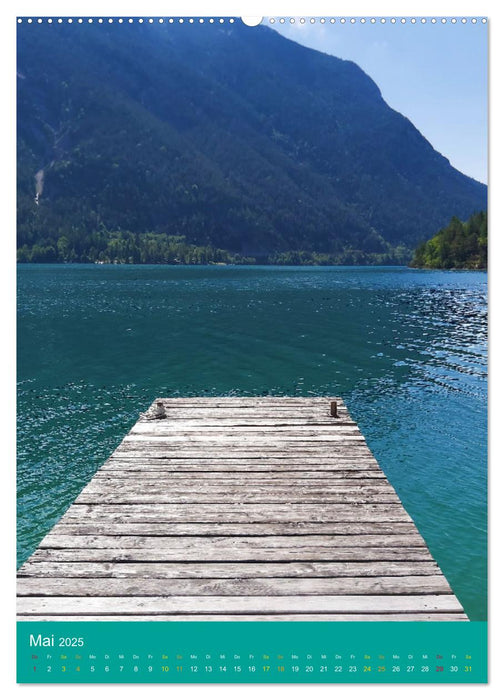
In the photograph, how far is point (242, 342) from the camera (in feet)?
104

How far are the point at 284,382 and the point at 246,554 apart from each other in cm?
1625

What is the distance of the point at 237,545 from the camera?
18.0ft

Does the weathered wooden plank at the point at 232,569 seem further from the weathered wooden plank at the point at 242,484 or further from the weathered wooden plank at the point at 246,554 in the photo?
the weathered wooden plank at the point at 242,484

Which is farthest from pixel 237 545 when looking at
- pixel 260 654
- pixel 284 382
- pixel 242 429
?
pixel 284 382

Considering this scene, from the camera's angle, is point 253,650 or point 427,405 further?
point 427,405

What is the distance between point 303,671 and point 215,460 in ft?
17.2

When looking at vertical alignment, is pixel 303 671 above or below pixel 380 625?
below

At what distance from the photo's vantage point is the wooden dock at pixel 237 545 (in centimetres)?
450

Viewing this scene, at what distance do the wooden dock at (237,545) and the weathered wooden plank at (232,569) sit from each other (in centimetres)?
2

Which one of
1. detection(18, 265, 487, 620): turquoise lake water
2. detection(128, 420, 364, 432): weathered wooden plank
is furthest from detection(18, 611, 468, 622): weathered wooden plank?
detection(128, 420, 364, 432): weathered wooden plank

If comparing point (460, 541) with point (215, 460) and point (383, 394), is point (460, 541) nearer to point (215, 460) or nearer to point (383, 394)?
point (215, 460)

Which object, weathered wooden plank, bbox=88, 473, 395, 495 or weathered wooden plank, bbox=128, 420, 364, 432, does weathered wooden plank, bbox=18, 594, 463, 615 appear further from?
weathered wooden plank, bbox=128, 420, 364, 432

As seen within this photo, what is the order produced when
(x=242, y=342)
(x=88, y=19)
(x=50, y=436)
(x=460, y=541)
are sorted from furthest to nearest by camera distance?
(x=242, y=342)
(x=50, y=436)
(x=460, y=541)
(x=88, y=19)
